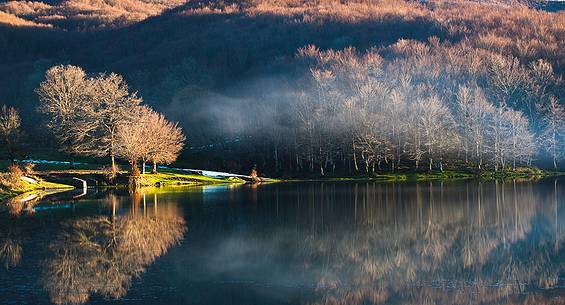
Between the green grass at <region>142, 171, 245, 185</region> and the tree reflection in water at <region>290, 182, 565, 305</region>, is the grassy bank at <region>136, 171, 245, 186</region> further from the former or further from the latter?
the tree reflection in water at <region>290, 182, 565, 305</region>

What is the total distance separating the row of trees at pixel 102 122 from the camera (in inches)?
3917

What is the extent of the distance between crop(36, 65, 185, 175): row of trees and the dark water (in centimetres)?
3628

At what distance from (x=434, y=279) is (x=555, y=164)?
3788 inches

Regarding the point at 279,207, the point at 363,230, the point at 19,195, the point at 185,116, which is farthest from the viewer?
the point at 185,116

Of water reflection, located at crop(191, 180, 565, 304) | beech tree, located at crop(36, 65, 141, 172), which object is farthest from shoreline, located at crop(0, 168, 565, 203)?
water reflection, located at crop(191, 180, 565, 304)

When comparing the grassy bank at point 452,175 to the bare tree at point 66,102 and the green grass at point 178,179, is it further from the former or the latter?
the bare tree at point 66,102

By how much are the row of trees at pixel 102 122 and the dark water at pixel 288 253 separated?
119 feet

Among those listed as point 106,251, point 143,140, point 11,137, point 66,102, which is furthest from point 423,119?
point 106,251

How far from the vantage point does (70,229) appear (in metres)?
47.9

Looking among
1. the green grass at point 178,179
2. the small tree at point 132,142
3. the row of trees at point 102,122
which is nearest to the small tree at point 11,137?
the row of trees at point 102,122

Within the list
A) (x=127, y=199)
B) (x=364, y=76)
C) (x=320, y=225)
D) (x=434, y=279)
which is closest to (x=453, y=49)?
(x=364, y=76)

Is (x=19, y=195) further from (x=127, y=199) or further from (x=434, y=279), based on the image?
(x=434, y=279)

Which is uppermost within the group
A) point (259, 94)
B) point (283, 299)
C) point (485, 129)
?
point (259, 94)

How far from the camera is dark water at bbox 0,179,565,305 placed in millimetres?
28297
